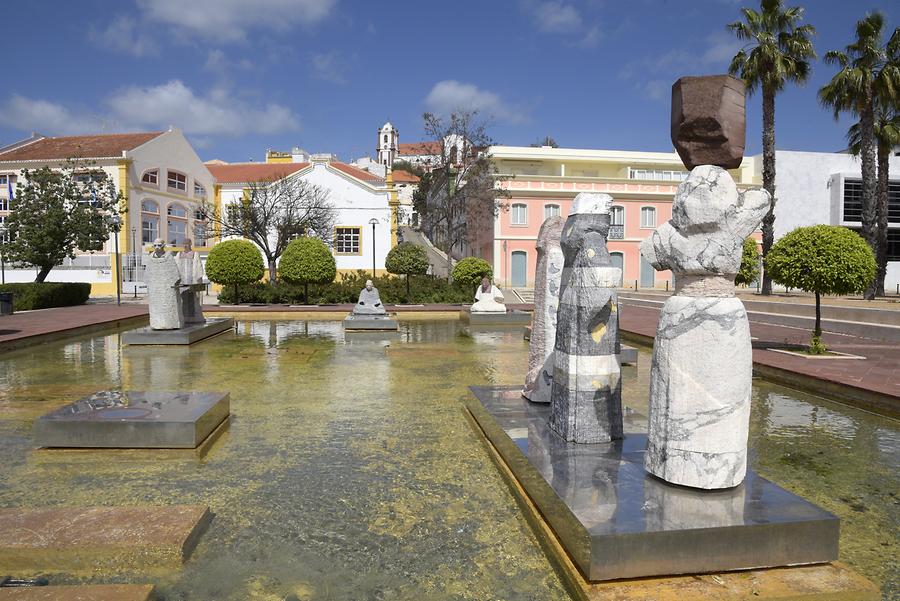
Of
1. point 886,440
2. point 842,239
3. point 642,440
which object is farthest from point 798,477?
point 842,239

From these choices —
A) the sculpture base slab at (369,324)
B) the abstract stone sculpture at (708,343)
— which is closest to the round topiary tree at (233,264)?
the sculpture base slab at (369,324)

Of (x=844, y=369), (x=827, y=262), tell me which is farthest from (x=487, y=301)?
(x=844, y=369)

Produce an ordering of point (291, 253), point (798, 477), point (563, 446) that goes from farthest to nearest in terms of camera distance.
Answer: point (291, 253), point (798, 477), point (563, 446)

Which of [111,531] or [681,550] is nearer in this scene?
[681,550]

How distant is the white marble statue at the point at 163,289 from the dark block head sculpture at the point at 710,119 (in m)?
11.0

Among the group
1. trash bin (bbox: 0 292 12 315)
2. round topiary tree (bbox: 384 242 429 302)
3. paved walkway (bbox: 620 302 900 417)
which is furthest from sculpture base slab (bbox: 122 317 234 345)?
round topiary tree (bbox: 384 242 429 302)

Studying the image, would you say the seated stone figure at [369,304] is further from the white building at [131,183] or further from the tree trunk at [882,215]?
the tree trunk at [882,215]

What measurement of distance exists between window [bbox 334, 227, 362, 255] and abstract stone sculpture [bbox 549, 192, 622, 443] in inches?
1261

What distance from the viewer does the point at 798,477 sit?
4621 mm

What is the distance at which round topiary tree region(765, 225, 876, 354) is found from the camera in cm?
938

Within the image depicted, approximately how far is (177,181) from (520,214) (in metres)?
21.7

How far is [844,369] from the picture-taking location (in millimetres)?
8531

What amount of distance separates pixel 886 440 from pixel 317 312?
53.9 ft

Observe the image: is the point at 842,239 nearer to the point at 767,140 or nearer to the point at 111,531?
the point at 111,531
